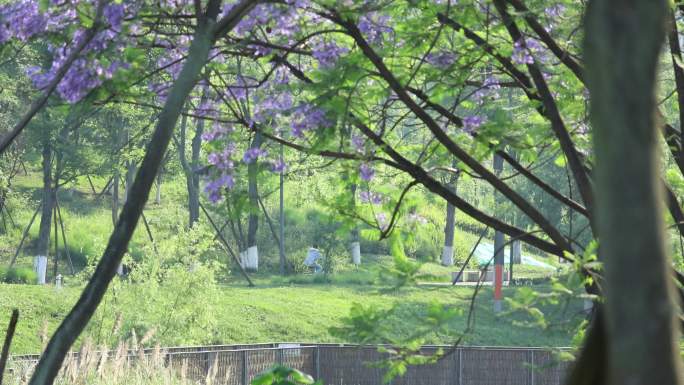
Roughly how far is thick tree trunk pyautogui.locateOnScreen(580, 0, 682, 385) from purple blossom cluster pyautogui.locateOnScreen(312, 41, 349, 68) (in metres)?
4.37

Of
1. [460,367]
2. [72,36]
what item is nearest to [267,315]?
[460,367]

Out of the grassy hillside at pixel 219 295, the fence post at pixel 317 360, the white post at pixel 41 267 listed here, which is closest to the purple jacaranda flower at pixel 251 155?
the grassy hillside at pixel 219 295

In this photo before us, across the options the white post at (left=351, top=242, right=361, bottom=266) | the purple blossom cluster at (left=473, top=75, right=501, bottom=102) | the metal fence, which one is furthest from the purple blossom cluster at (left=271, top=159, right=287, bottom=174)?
the white post at (left=351, top=242, right=361, bottom=266)

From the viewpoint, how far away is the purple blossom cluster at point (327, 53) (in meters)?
5.35

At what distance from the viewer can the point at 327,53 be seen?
5.39 meters

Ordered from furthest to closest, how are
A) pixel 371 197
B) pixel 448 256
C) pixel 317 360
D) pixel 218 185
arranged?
1. pixel 448 256
2. pixel 317 360
3. pixel 371 197
4. pixel 218 185

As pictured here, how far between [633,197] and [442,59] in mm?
4878

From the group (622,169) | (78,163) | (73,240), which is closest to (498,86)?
(622,169)

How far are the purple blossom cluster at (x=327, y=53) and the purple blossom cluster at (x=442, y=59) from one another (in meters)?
0.59

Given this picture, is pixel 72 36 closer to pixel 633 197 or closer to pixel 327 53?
pixel 327 53

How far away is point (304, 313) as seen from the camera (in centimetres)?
2730

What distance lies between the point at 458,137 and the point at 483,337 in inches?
822

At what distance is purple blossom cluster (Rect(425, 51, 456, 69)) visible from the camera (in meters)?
5.70

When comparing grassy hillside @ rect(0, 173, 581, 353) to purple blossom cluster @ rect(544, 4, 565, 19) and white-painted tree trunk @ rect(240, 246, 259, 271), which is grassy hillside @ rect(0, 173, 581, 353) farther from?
purple blossom cluster @ rect(544, 4, 565, 19)
